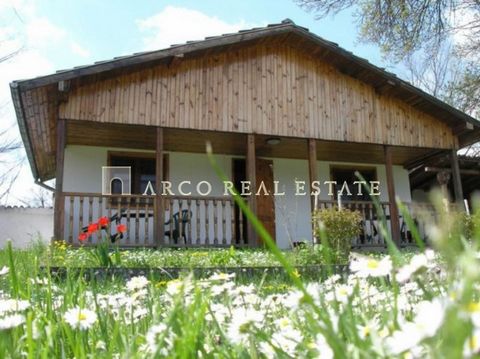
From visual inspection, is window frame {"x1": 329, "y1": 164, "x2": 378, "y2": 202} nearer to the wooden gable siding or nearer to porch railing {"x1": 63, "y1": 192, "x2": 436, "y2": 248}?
porch railing {"x1": 63, "y1": 192, "x2": 436, "y2": 248}

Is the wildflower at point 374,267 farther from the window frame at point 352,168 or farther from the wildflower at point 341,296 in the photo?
the window frame at point 352,168

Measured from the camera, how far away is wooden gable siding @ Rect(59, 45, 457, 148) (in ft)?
35.0

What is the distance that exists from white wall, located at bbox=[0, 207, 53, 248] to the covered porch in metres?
8.04

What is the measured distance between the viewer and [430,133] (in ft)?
44.0

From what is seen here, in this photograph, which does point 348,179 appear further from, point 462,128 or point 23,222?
point 23,222

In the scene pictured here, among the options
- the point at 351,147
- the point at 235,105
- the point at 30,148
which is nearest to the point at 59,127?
the point at 30,148

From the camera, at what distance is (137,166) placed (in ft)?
43.3

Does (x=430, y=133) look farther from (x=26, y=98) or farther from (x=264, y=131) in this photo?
(x=26, y=98)

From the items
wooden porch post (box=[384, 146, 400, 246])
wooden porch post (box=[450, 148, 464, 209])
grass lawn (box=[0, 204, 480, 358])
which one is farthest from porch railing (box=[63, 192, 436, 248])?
grass lawn (box=[0, 204, 480, 358])

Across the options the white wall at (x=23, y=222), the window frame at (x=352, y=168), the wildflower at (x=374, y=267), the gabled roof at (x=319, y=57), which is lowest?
the wildflower at (x=374, y=267)

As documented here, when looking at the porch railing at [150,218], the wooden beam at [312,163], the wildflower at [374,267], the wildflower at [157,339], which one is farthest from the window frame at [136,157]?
the wildflower at [374,267]

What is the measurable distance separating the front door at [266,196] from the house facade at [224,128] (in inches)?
1.4

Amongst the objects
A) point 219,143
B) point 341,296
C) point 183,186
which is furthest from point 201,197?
point 341,296

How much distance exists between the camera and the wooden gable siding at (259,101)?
10672 mm
